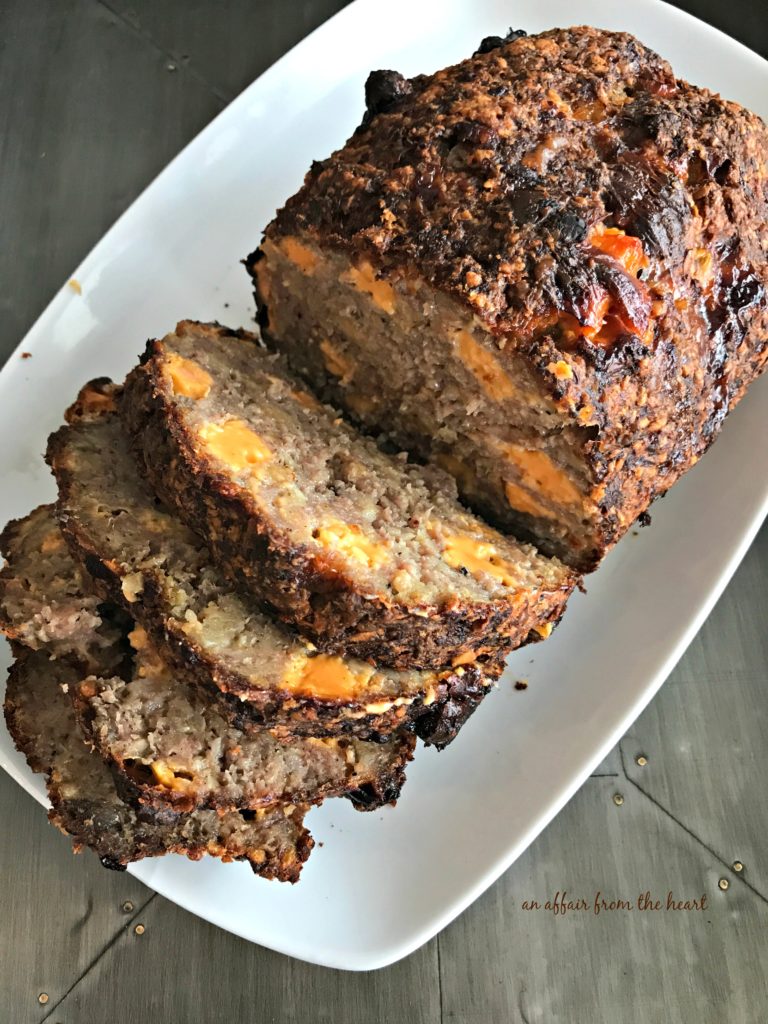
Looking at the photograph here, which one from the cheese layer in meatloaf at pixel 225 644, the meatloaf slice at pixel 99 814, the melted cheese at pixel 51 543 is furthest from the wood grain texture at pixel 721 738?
the melted cheese at pixel 51 543

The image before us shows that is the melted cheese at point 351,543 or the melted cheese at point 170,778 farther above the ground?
the melted cheese at point 351,543

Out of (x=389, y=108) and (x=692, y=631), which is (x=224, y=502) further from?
(x=692, y=631)

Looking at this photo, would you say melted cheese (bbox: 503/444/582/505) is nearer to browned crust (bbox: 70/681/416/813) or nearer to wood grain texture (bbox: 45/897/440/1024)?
browned crust (bbox: 70/681/416/813)

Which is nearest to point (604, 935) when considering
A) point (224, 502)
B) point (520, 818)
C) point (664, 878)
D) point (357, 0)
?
point (664, 878)

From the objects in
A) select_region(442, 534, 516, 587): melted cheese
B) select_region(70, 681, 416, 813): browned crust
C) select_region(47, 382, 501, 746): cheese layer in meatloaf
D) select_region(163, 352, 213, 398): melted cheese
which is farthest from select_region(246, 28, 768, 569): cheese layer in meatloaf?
select_region(70, 681, 416, 813): browned crust

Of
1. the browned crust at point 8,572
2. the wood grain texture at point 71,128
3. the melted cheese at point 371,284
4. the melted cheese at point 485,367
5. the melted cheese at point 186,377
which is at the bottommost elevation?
the browned crust at point 8,572

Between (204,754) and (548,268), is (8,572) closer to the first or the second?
(204,754)

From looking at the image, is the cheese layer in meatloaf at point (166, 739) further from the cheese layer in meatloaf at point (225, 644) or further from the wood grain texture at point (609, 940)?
Result: the wood grain texture at point (609, 940)

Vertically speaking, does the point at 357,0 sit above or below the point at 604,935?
above
